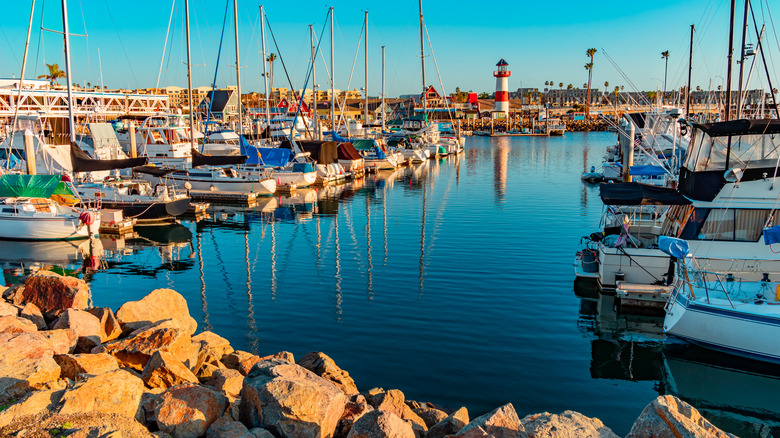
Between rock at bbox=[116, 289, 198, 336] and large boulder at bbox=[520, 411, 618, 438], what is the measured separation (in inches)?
275

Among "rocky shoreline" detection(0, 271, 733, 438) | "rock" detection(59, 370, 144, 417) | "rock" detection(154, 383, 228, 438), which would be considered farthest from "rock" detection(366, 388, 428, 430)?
"rock" detection(59, 370, 144, 417)

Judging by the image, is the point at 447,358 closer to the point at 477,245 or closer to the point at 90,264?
the point at 477,245

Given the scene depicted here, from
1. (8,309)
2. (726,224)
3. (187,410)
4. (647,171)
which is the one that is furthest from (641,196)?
(647,171)

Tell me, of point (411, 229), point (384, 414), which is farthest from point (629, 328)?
point (411, 229)

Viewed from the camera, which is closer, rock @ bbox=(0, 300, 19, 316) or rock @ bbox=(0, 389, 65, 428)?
rock @ bbox=(0, 389, 65, 428)

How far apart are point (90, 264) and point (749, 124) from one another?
73.3 feet

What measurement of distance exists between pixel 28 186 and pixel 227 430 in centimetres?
2413

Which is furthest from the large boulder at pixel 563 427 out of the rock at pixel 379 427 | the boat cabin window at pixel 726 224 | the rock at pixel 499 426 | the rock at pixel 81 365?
the boat cabin window at pixel 726 224

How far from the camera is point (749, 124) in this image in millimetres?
15547

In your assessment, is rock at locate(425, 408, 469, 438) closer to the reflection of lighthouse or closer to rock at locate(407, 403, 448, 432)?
rock at locate(407, 403, 448, 432)

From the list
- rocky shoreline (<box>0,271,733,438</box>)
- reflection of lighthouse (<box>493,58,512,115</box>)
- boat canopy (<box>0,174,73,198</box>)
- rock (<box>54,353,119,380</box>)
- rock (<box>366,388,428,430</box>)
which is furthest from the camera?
reflection of lighthouse (<box>493,58,512,115</box>)

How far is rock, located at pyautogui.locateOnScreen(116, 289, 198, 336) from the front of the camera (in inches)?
470

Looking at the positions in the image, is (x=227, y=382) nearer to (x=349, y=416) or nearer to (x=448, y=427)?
(x=349, y=416)

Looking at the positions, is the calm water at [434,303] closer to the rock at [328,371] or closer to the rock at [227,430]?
the rock at [328,371]
